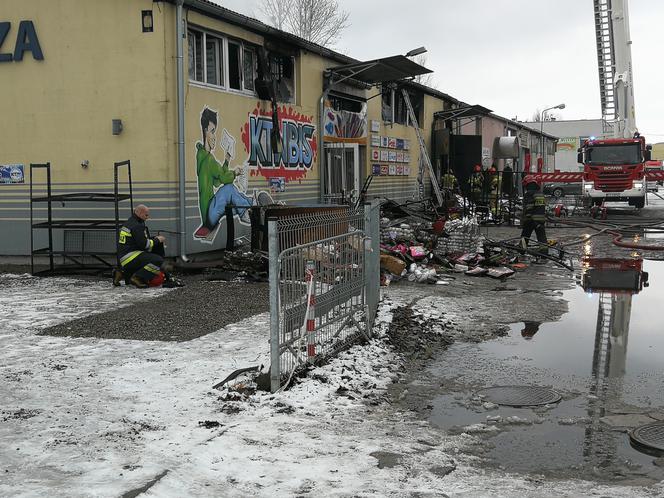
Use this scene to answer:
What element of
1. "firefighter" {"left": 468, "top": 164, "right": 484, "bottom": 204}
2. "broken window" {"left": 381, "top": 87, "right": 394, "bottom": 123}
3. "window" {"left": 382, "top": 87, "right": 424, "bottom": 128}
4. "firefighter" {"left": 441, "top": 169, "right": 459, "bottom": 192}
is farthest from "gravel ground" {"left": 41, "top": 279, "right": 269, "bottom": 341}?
"firefighter" {"left": 441, "top": 169, "right": 459, "bottom": 192}

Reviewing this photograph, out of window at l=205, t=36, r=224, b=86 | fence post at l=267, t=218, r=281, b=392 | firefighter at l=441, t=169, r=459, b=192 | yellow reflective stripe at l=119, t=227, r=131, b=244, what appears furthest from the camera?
firefighter at l=441, t=169, r=459, b=192

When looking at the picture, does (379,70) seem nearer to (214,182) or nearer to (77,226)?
(214,182)

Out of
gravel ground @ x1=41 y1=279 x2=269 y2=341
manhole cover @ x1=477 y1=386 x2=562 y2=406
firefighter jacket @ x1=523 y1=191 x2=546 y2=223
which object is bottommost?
manhole cover @ x1=477 y1=386 x2=562 y2=406

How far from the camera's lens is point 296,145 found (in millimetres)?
19250

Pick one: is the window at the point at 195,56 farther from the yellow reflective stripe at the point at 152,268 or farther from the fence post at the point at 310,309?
the fence post at the point at 310,309

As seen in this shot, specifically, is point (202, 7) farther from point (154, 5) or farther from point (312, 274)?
point (312, 274)

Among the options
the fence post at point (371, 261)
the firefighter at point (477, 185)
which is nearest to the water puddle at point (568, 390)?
the fence post at point (371, 261)

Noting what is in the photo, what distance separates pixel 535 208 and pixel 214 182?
24.5 feet

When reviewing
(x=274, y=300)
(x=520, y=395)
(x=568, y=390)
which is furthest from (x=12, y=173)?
(x=568, y=390)

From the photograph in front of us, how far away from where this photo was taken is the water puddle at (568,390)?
195 inches

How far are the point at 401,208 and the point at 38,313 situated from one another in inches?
610

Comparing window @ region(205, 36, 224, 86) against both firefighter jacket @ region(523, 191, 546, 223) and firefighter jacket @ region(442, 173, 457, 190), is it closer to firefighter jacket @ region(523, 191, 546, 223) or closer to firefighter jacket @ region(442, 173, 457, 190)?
firefighter jacket @ region(523, 191, 546, 223)

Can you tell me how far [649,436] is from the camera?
531 centimetres

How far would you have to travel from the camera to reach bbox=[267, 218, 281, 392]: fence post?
6.09m
